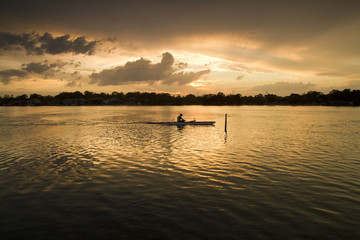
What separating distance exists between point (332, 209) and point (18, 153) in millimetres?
29350

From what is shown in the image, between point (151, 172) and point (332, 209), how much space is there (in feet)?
38.8

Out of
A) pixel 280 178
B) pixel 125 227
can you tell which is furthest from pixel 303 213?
pixel 125 227

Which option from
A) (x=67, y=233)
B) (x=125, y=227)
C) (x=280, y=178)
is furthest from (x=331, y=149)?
(x=67, y=233)

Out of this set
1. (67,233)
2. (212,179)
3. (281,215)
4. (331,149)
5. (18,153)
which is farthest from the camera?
(331,149)

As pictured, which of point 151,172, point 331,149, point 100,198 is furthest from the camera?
point 331,149

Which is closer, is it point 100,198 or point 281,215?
point 281,215

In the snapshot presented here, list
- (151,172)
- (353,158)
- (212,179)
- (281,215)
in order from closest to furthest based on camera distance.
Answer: (281,215) < (212,179) < (151,172) < (353,158)

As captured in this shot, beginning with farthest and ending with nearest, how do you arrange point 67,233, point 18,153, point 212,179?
1. point 18,153
2. point 212,179
3. point 67,233

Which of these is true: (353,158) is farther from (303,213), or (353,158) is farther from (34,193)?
(34,193)

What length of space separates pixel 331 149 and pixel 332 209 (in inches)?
735

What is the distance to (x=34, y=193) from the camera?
44.4 feet

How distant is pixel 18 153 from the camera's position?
2480 centimetres

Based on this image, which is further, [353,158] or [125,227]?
[353,158]

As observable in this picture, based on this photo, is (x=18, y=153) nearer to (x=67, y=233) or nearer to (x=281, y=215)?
(x=67, y=233)
